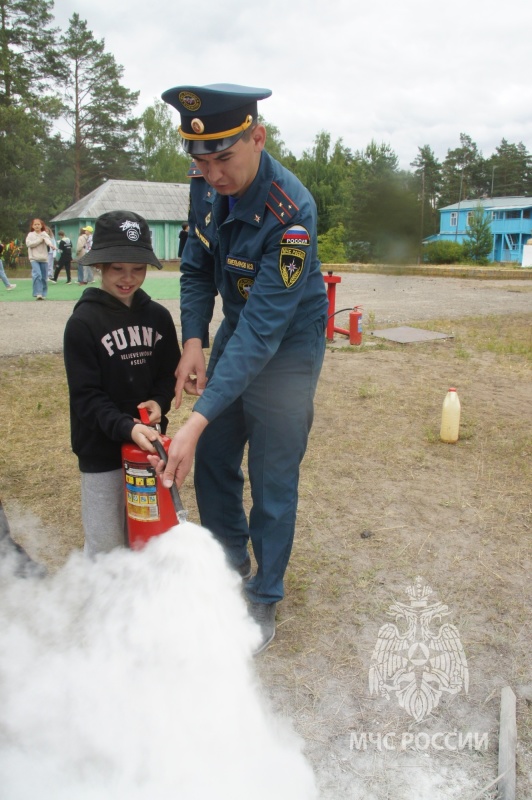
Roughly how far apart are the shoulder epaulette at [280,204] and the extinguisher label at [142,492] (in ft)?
3.15

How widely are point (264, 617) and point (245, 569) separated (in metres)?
0.39

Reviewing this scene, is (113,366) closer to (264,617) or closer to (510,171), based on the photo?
(264,617)

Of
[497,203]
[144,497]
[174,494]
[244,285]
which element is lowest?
A: [144,497]

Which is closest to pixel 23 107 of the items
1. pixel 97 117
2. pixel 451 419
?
pixel 97 117

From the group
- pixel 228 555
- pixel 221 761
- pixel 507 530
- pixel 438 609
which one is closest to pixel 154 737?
pixel 221 761

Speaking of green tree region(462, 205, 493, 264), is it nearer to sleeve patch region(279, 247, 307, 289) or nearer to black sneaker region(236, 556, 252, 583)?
black sneaker region(236, 556, 252, 583)

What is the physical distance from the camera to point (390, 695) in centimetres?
223

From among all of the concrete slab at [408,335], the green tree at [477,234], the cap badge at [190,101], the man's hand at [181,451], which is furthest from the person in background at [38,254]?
the man's hand at [181,451]

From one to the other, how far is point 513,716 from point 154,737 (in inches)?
43.3

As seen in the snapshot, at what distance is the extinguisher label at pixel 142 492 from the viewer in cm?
229

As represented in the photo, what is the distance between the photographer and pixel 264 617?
253 cm

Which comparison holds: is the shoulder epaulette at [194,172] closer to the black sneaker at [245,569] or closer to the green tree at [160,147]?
the black sneaker at [245,569]

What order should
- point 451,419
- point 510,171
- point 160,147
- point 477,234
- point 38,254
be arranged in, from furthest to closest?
point 160,147, point 510,171, point 38,254, point 477,234, point 451,419

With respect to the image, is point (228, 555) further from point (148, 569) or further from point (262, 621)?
point (148, 569)
